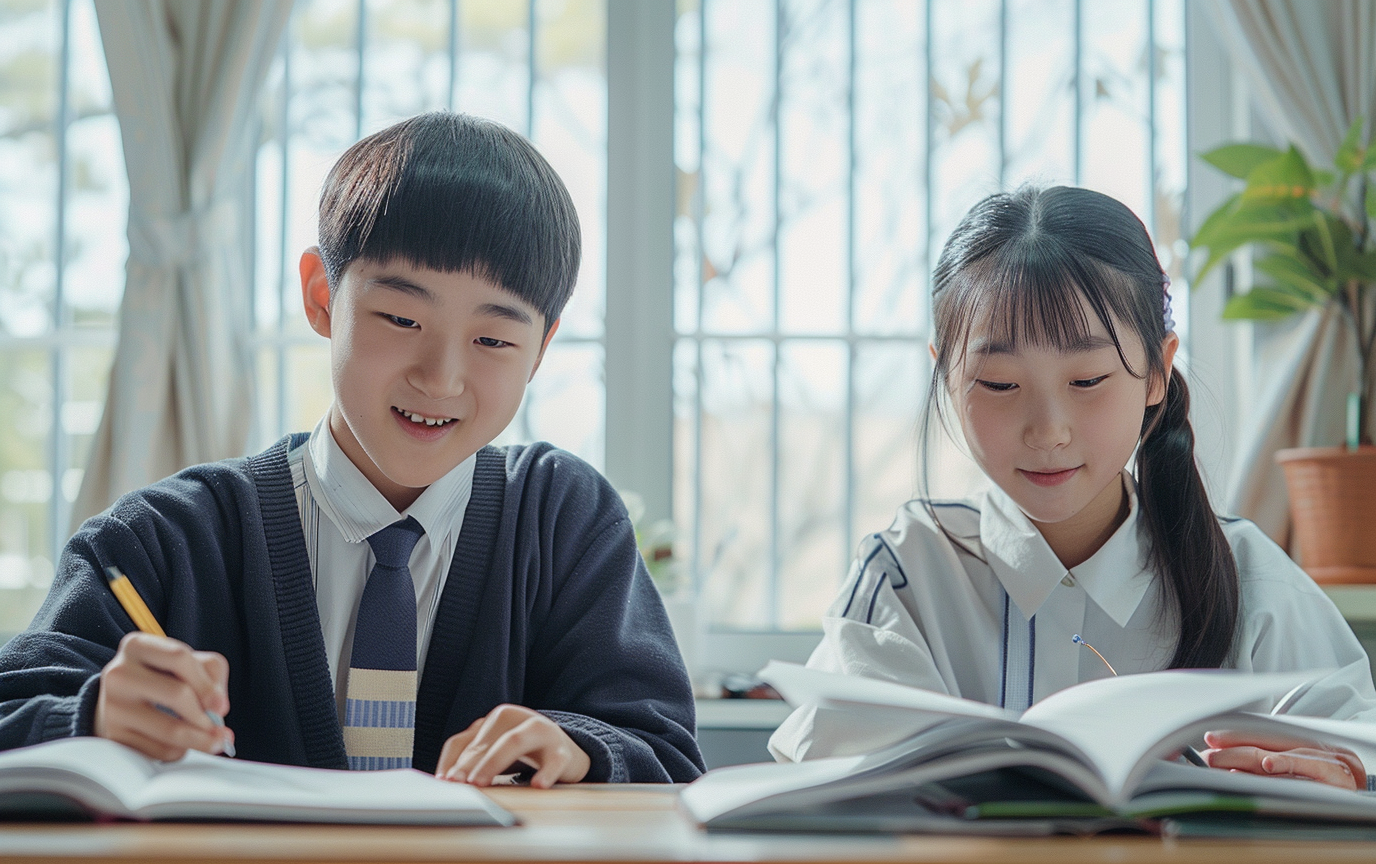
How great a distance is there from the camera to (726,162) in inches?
90.7

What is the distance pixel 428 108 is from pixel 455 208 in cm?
152

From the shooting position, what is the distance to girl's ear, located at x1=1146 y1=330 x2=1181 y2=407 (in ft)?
3.82

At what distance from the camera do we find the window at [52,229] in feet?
7.98

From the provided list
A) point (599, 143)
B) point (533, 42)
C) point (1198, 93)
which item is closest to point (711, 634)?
point (599, 143)

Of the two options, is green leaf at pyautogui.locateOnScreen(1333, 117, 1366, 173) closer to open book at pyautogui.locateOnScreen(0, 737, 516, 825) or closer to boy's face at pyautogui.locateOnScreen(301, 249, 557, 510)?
boy's face at pyautogui.locateOnScreen(301, 249, 557, 510)

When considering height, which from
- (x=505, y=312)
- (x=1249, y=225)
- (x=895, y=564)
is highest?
(x=1249, y=225)

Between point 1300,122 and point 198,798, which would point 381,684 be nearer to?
point 198,798

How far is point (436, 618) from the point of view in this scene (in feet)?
3.47

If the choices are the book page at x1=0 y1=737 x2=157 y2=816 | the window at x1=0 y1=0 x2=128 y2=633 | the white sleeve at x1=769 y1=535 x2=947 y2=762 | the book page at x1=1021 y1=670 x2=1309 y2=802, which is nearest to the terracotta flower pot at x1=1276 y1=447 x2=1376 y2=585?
the white sleeve at x1=769 y1=535 x2=947 y2=762

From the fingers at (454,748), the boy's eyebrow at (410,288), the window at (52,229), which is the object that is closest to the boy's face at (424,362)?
the boy's eyebrow at (410,288)

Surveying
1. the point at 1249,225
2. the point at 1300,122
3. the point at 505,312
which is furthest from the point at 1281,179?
the point at 505,312

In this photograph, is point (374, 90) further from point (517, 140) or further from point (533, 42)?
point (517, 140)

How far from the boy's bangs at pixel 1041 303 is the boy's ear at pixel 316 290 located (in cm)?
66

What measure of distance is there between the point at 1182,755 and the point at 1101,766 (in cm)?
40
